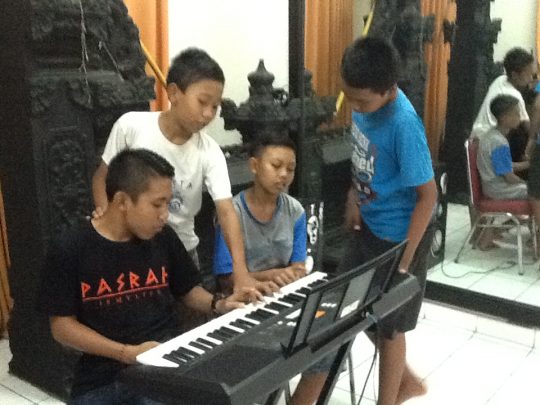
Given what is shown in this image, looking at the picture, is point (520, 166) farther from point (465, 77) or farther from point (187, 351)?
point (187, 351)

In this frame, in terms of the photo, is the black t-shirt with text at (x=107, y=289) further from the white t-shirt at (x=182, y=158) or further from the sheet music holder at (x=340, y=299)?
the sheet music holder at (x=340, y=299)

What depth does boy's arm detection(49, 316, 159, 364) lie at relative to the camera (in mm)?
1312

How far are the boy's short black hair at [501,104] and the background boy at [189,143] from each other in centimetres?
197

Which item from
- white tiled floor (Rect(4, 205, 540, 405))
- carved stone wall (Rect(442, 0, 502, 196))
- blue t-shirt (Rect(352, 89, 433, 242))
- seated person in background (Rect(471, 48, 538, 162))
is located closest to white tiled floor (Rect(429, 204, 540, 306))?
white tiled floor (Rect(4, 205, 540, 405))

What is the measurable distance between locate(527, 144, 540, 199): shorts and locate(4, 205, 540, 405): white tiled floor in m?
0.38

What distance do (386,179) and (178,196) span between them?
618 millimetres

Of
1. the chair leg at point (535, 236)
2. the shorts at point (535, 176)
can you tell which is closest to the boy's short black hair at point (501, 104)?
the shorts at point (535, 176)

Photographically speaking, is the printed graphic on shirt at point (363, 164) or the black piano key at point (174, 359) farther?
the printed graphic on shirt at point (363, 164)

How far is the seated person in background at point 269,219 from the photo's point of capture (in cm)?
182

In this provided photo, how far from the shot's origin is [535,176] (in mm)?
3215

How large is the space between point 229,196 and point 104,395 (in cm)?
65

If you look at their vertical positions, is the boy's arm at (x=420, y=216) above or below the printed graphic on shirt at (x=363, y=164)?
below

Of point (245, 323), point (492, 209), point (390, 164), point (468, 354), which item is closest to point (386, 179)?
point (390, 164)

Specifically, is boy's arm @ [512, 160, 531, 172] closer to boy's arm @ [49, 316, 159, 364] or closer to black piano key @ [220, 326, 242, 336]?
black piano key @ [220, 326, 242, 336]
